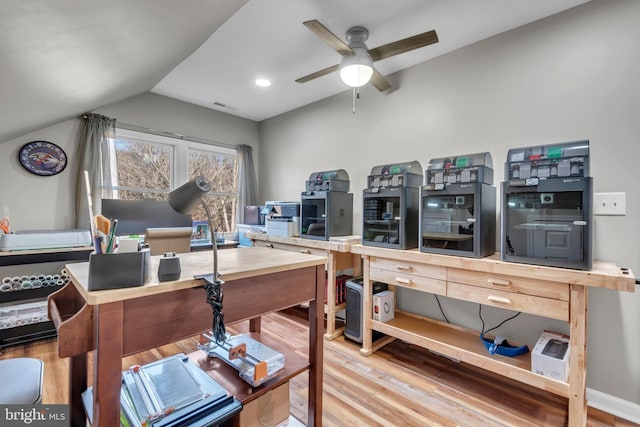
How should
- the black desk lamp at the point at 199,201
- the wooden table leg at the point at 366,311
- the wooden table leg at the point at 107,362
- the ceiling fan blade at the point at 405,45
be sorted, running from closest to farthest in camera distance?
the wooden table leg at the point at 107,362 → the black desk lamp at the point at 199,201 → the ceiling fan blade at the point at 405,45 → the wooden table leg at the point at 366,311

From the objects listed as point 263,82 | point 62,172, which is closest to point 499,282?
point 263,82

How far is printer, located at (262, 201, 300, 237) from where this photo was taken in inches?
121

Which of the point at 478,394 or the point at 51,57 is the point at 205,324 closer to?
the point at 51,57

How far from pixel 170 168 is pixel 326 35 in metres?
2.73

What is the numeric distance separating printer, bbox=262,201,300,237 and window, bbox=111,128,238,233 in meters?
0.70

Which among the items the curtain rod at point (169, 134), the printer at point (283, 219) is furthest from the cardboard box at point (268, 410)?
the curtain rod at point (169, 134)

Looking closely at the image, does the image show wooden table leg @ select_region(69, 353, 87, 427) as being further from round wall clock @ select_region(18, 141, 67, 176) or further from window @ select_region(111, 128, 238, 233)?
round wall clock @ select_region(18, 141, 67, 176)

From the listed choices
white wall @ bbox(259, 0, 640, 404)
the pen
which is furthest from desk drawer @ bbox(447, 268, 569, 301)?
the pen

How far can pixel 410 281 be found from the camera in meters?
2.11

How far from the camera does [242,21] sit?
207 cm

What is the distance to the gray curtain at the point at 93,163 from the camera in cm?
291

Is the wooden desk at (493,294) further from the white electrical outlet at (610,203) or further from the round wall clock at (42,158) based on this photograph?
the round wall clock at (42,158)

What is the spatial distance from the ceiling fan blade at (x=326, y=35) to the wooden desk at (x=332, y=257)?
147 cm

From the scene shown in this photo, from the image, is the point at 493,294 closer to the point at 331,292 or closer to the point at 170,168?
the point at 331,292
